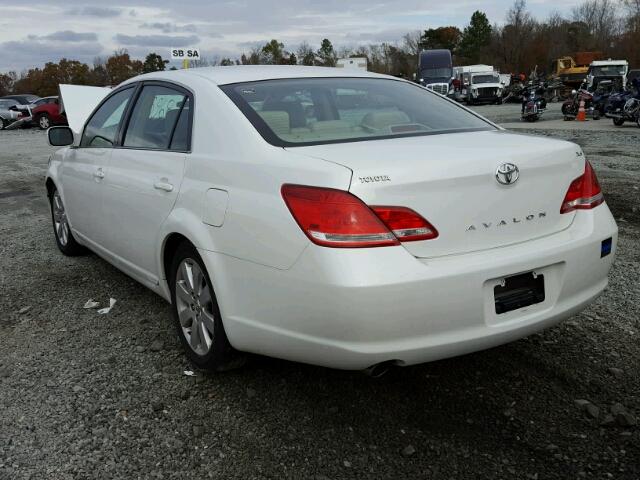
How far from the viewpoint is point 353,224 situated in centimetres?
239

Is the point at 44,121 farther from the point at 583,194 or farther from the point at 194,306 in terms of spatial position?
the point at 583,194

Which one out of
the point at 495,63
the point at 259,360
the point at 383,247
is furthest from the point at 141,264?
the point at 495,63

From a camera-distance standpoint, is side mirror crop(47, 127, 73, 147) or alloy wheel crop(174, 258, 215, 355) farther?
side mirror crop(47, 127, 73, 147)

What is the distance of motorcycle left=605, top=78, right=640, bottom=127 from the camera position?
17391 millimetres

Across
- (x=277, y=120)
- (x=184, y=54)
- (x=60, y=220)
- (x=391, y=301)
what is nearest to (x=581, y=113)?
(x=184, y=54)

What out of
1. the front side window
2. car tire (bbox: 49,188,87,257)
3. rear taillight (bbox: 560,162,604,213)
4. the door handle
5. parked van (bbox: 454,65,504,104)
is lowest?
parked van (bbox: 454,65,504,104)

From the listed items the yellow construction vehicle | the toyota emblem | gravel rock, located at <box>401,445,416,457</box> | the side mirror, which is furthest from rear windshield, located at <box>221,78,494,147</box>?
the yellow construction vehicle

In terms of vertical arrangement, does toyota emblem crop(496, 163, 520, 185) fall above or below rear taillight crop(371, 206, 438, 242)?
above

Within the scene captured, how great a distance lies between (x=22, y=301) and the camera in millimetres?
4691

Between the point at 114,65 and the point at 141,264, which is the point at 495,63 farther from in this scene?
the point at 141,264

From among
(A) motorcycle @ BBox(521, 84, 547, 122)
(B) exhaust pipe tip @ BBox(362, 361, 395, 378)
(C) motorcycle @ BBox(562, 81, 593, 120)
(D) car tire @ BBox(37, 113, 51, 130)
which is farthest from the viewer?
(D) car tire @ BBox(37, 113, 51, 130)

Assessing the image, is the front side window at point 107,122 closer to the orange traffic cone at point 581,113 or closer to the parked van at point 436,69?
the orange traffic cone at point 581,113

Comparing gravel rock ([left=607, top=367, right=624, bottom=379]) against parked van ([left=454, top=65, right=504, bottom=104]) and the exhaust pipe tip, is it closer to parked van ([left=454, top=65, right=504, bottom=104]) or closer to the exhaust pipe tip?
the exhaust pipe tip

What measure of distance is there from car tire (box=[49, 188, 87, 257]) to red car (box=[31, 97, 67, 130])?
23154 millimetres
